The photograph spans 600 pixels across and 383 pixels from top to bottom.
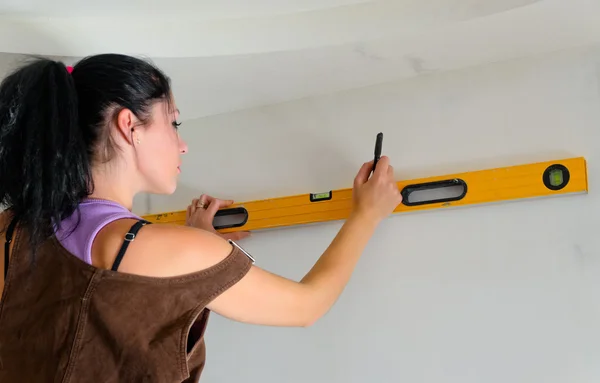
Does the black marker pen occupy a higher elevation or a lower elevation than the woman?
higher

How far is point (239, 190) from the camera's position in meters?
1.67

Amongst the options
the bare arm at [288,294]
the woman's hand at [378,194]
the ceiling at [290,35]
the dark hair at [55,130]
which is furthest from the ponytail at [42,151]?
the woman's hand at [378,194]

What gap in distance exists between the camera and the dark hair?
0.90 m

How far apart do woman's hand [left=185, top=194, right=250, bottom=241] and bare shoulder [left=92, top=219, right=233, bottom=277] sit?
67cm

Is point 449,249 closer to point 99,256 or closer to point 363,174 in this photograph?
point 363,174

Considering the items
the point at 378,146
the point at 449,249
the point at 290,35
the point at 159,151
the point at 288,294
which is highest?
the point at 290,35

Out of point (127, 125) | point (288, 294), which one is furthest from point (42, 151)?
point (288, 294)

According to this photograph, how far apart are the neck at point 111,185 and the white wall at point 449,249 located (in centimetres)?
61

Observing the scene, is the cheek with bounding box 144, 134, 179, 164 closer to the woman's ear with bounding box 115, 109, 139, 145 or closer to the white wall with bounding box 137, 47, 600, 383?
the woman's ear with bounding box 115, 109, 139, 145

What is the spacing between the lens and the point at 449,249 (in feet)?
4.33

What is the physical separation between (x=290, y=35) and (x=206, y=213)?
55 centimetres

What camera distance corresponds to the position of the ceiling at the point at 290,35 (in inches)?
49.1

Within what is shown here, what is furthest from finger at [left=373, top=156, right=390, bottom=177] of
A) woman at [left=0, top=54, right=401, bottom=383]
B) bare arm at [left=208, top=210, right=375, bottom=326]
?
woman at [left=0, top=54, right=401, bottom=383]

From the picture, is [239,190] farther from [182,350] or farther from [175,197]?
[182,350]
